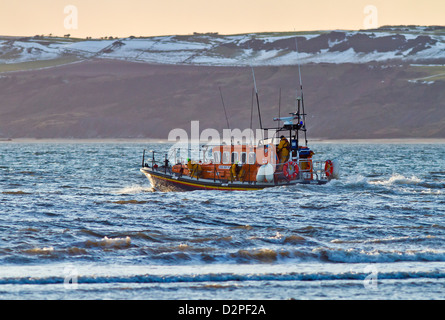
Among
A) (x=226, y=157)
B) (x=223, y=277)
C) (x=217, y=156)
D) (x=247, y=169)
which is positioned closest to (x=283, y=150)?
(x=247, y=169)

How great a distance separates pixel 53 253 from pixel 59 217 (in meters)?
6.65

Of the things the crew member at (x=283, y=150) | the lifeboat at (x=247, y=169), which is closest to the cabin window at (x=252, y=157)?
the lifeboat at (x=247, y=169)

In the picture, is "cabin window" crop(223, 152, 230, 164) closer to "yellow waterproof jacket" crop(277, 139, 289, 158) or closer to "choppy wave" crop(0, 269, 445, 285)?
"yellow waterproof jacket" crop(277, 139, 289, 158)

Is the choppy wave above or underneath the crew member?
underneath

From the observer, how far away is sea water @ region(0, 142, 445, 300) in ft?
43.3

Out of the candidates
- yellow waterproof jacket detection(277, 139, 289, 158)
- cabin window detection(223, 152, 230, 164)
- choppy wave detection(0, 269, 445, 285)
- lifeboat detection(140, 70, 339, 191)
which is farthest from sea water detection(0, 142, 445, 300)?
yellow waterproof jacket detection(277, 139, 289, 158)

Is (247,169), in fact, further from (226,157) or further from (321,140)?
(321,140)

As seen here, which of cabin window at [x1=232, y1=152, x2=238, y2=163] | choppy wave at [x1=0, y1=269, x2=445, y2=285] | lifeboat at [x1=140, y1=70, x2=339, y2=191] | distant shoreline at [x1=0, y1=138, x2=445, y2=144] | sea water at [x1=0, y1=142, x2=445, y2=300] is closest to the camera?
sea water at [x1=0, y1=142, x2=445, y2=300]

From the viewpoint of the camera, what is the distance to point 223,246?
1766 centimetres

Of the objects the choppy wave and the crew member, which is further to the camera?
the crew member

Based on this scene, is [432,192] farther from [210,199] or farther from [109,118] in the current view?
[109,118]

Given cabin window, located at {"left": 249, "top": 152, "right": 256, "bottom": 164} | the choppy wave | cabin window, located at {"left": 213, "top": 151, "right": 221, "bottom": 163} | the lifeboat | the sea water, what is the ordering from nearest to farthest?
the sea water → the choppy wave → the lifeboat → cabin window, located at {"left": 249, "top": 152, "right": 256, "bottom": 164} → cabin window, located at {"left": 213, "top": 151, "right": 221, "bottom": 163}

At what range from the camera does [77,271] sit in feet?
47.3

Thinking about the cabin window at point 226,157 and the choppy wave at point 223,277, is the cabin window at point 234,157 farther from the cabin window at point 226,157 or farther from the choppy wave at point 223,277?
the choppy wave at point 223,277
